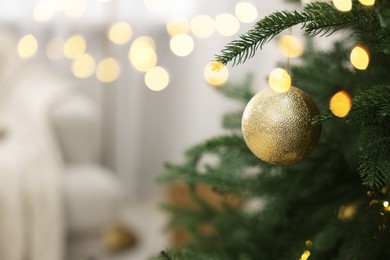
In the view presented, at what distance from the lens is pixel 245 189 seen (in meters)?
0.88

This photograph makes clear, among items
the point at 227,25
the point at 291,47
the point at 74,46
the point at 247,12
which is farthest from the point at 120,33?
the point at 291,47

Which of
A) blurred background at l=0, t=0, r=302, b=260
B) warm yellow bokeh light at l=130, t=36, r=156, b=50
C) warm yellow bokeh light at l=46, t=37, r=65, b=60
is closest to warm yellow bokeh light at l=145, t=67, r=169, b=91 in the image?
blurred background at l=0, t=0, r=302, b=260

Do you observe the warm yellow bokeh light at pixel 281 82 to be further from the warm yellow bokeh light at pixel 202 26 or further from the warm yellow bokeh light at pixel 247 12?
the warm yellow bokeh light at pixel 202 26

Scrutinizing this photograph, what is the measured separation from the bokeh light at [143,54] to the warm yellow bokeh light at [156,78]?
1.4 inches

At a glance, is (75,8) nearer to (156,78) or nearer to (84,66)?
(84,66)

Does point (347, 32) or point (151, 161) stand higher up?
point (151, 161)

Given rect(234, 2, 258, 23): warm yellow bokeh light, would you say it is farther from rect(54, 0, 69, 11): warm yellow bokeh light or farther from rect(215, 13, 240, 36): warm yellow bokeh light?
rect(54, 0, 69, 11): warm yellow bokeh light

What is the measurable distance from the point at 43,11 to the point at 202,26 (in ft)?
2.15

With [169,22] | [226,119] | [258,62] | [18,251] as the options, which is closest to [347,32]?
[226,119]

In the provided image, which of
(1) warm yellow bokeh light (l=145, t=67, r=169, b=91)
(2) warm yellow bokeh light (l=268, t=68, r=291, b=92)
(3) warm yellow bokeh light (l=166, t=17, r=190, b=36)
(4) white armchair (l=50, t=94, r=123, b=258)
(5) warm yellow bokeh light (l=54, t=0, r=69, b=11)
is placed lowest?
(2) warm yellow bokeh light (l=268, t=68, r=291, b=92)

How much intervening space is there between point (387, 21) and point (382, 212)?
0.23 m

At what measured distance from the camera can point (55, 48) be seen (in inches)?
87.5

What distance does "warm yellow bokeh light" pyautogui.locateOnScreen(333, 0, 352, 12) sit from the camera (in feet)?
1.93

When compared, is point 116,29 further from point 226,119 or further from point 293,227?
point 293,227
